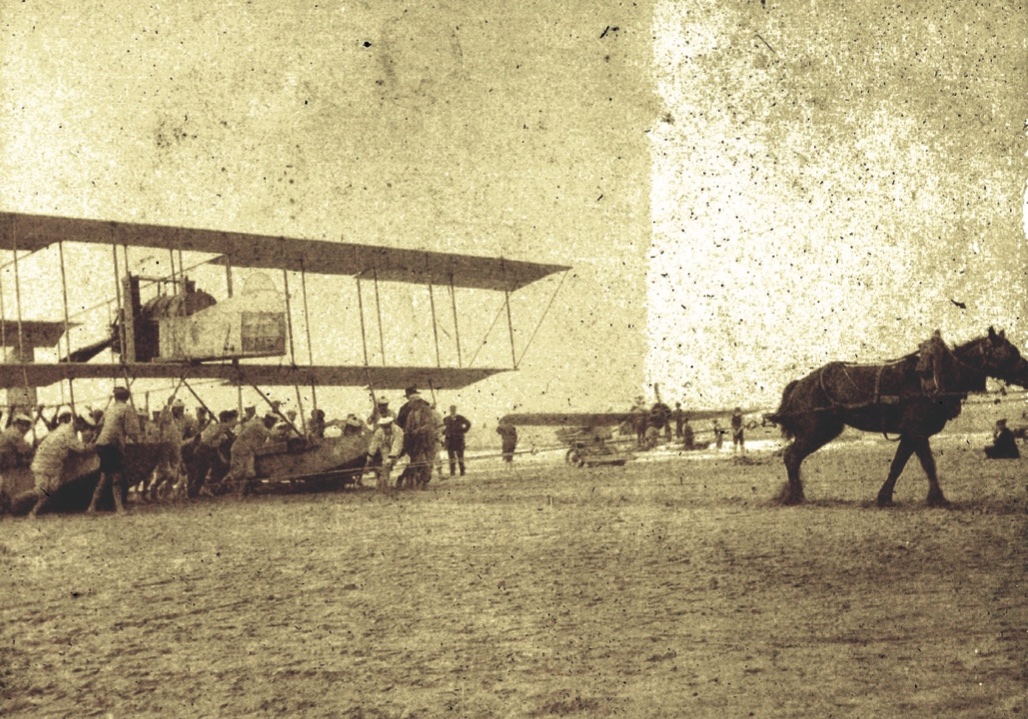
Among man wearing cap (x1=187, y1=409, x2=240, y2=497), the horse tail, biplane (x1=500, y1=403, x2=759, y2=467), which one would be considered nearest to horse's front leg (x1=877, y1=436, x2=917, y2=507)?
the horse tail

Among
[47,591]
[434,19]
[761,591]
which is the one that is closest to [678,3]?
[434,19]

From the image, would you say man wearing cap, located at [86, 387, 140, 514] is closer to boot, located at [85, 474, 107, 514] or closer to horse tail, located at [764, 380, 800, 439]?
boot, located at [85, 474, 107, 514]

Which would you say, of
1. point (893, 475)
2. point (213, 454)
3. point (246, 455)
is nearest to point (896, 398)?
point (893, 475)

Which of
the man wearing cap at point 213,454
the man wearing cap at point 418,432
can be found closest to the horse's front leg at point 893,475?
the man wearing cap at point 418,432

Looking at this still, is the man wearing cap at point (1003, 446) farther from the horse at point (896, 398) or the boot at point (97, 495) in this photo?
the boot at point (97, 495)

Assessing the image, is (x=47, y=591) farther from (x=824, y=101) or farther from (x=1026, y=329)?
(x=1026, y=329)
